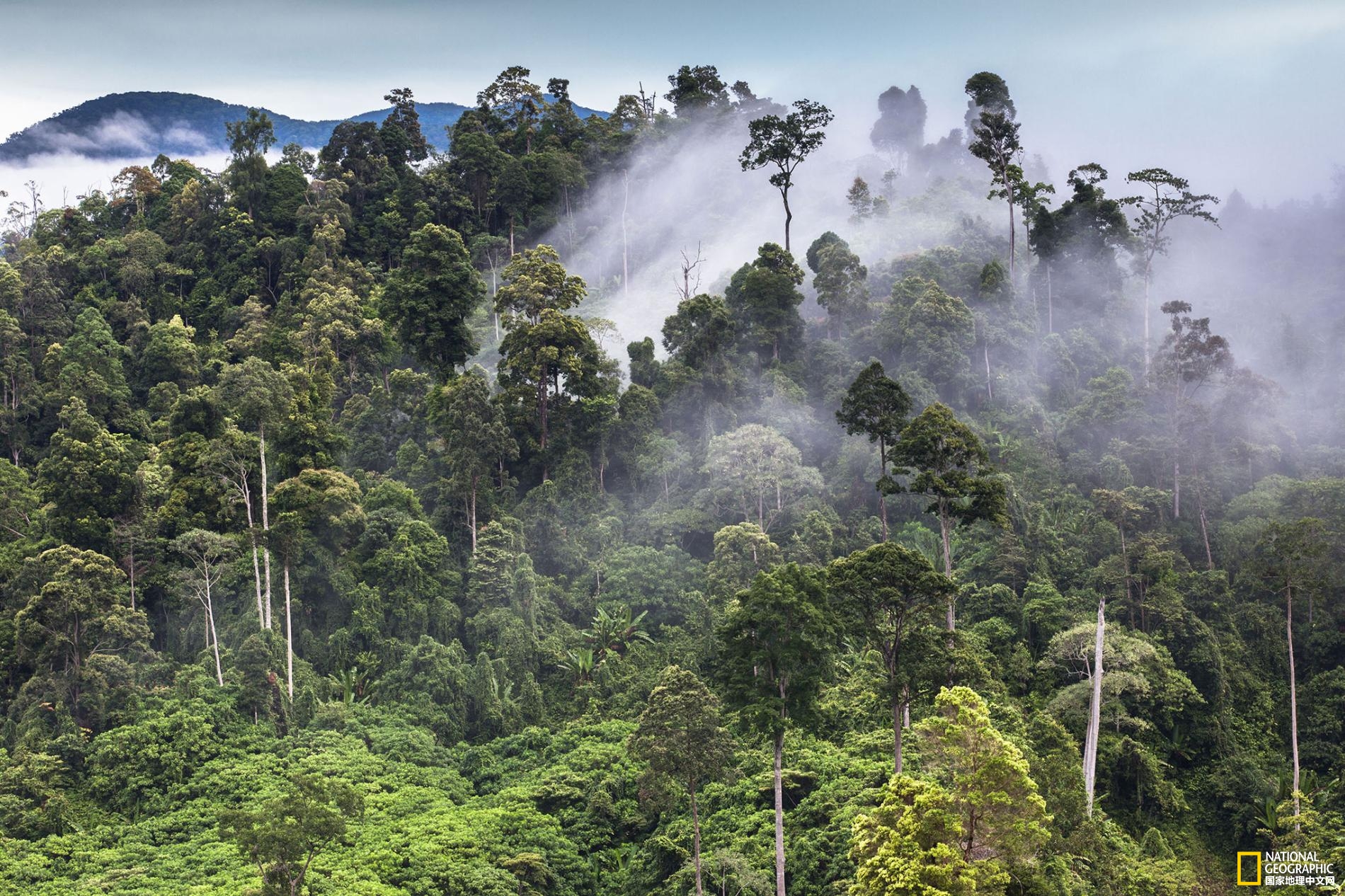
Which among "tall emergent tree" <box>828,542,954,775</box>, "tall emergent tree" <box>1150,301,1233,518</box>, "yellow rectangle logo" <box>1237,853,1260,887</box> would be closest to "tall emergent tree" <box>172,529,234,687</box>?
"tall emergent tree" <box>828,542,954,775</box>

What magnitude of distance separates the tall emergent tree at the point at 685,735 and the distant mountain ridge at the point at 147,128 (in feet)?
198

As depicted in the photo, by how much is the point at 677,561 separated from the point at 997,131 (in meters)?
26.9

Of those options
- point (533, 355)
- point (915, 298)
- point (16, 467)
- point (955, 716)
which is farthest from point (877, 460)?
point (16, 467)

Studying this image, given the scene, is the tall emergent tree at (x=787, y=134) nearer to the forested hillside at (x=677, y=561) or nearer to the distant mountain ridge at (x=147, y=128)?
the forested hillside at (x=677, y=561)

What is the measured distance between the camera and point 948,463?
31875 mm

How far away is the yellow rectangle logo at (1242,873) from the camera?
30.6 m

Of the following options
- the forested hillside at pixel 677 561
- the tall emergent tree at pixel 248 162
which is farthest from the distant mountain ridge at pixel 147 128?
the forested hillside at pixel 677 561

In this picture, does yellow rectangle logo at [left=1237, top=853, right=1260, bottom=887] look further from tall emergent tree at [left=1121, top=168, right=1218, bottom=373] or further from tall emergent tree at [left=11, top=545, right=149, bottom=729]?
tall emergent tree at [left=11, top=545, right=149, bottom=729]

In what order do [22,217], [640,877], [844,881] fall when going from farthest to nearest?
[22,217] < [640,877] < [844,881]

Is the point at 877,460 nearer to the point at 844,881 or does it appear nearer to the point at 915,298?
the point at 915,298

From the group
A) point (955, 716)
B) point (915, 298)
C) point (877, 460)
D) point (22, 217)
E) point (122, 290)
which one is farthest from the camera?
point (22, 217)

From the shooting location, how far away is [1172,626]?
35250mm

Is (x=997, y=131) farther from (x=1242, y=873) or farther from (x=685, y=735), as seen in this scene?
(x=685, y=735)

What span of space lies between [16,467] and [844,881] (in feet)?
126
